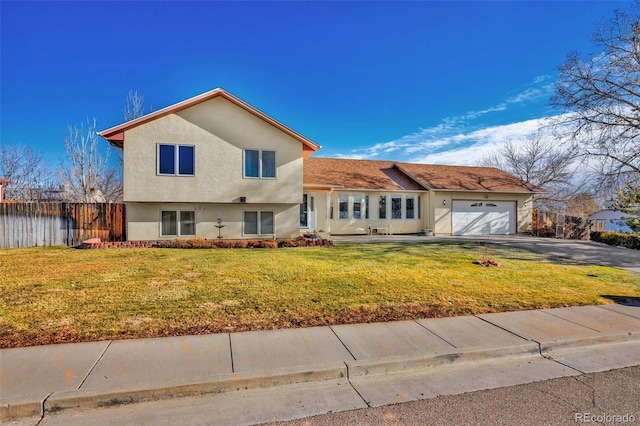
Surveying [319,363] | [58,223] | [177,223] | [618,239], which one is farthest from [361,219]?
[319,363]

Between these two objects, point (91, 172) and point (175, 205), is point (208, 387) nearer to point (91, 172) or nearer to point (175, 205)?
point (175, 205)

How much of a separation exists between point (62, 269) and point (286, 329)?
7221mm

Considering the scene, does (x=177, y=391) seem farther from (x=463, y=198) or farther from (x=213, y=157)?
(x=463, y=198)

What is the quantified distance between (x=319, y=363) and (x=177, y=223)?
12662 millimetres

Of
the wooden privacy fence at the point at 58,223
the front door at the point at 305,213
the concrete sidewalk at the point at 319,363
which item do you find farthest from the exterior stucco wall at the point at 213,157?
the concrete sidewalk at the point at 319,363

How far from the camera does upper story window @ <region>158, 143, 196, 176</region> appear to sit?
14086 millimetres

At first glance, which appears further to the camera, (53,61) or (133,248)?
(53,61)

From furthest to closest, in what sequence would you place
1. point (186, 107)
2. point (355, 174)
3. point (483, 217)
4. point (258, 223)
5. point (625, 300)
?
point (483, 217) → point (355, 174) → point (258, 223) → point (186, 107) → point (625, 300)

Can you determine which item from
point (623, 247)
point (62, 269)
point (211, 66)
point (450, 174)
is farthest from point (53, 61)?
point (623, 247)

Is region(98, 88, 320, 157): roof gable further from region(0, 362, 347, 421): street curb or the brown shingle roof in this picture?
region(0, 362, 347, 421): street curb

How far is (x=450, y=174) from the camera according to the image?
75.4 feet

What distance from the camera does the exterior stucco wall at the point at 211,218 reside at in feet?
46.5

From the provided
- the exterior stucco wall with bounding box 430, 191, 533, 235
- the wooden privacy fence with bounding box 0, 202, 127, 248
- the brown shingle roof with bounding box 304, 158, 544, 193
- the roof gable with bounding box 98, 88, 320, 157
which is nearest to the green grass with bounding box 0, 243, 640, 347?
the wooden privacy fence with bounding box 0, 202, 127, 248

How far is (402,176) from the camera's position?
2272 cm
